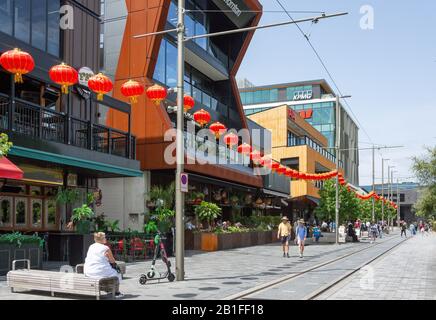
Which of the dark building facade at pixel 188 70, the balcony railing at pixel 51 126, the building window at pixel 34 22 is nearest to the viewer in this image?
the balcony railing at pixel 51 126

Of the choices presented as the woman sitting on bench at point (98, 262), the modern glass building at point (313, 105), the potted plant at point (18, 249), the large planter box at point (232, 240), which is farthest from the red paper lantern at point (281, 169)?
the modern glass building at point (313, 105)

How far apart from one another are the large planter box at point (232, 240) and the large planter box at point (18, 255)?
12.1 m

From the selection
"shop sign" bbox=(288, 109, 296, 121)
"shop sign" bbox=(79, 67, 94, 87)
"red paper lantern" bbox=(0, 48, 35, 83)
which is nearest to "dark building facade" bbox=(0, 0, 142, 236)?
"shop sign" bbox=(79, 67, 94, 87)

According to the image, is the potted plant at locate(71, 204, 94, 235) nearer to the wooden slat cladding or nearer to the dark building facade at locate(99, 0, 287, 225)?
the wooden slat cladding

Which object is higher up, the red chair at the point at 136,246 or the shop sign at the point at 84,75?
the shop sign at the point at 84,75

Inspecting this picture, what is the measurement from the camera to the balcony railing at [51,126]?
55.1 feet

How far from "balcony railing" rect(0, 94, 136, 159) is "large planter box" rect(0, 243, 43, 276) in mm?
3650

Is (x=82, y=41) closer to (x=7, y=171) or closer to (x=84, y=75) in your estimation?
(x=84, y=75)

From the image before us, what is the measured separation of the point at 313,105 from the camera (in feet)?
281

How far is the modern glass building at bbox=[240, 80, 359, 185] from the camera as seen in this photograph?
84.4m

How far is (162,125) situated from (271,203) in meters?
19.6

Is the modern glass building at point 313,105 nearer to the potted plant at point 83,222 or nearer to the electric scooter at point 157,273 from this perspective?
the potted plant at point 83,222

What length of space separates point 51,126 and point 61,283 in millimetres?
9547

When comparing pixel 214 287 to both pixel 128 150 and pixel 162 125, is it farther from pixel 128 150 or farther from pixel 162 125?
pixel 162 125
